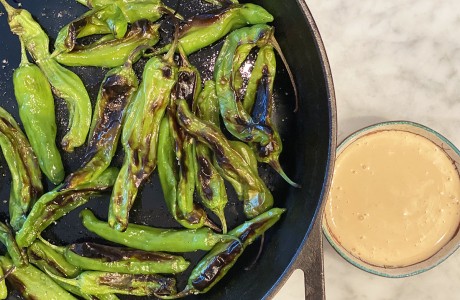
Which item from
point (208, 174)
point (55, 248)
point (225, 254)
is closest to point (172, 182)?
point (208, 174)

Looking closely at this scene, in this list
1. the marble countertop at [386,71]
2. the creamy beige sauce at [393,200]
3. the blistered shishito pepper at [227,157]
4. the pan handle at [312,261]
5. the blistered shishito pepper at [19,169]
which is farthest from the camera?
the marble countertop at [386,71]

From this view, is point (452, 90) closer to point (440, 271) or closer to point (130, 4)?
point (440, 271)

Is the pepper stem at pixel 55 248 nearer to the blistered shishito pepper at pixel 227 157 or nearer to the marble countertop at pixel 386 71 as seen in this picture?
the blistered shishito pepper at pixel 227 157

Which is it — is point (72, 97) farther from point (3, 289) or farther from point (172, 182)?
point (3, 289)

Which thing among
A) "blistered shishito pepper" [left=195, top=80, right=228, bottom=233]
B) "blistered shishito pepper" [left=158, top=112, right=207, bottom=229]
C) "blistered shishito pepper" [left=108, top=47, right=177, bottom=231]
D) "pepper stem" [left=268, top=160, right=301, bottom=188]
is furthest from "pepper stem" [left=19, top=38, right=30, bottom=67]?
"pepper stem" [left=268, top=160, right=301, bottom=188]

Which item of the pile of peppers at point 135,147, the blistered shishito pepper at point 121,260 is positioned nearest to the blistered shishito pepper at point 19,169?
the pile of peppers at point 135,147

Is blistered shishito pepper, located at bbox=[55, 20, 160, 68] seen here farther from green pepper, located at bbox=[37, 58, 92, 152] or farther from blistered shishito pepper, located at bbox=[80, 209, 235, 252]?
blistered shishito pepper, located at bbox=[80, 209, 235, 252]
